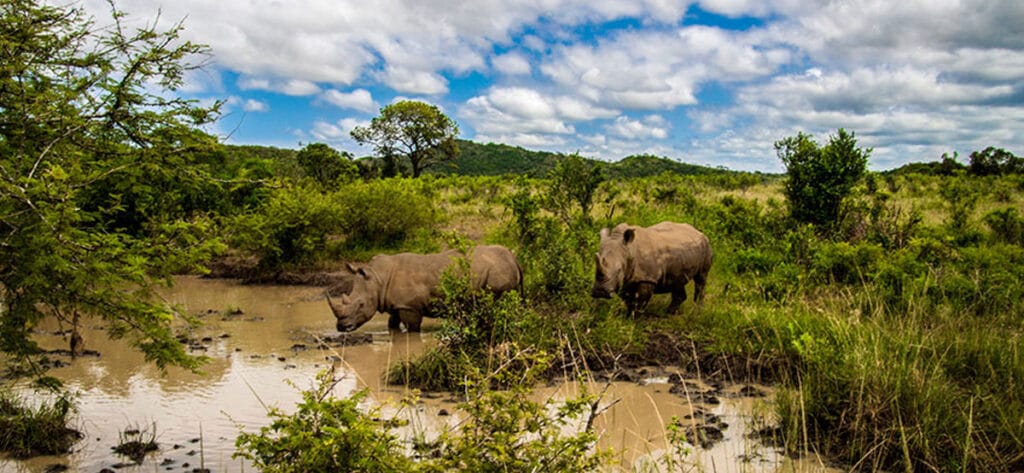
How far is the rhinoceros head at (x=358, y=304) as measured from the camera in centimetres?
977

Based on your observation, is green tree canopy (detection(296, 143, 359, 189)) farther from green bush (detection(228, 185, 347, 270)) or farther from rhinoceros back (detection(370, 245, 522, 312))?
rhinoceros back (detection(370, 245, 522, 312))

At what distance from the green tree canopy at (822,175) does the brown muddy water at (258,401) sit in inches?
332

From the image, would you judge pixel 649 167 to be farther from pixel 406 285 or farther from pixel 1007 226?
pixel 406 285

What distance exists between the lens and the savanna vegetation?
443 centimetres

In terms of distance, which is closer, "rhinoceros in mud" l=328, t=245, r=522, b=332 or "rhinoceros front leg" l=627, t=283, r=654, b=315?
"rhinoceros in mud" l=328, t=245, r=522, b=332

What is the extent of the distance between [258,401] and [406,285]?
9.11 ft

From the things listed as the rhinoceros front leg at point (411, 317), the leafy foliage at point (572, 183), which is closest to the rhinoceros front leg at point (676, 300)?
the rhinoceros front leg at point (411, 317)

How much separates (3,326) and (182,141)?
196 cm

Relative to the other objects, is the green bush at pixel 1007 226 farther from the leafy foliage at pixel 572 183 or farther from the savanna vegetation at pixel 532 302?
the leafy foliage at pixel 572 183

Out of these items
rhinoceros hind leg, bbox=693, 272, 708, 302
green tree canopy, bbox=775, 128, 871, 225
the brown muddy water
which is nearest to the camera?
the brown muddy water

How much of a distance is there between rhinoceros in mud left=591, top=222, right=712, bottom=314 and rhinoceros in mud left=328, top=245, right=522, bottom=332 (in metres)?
1.46

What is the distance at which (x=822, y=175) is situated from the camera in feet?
48.4

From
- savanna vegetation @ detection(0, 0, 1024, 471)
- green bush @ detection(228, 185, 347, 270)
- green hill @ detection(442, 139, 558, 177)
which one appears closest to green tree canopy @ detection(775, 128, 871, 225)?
savanna vegetation @ detection(0, 0, 1024, 471)

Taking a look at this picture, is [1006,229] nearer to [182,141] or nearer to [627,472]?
[627,472]
